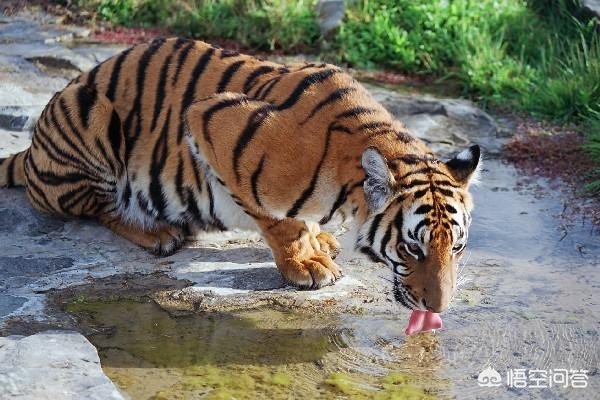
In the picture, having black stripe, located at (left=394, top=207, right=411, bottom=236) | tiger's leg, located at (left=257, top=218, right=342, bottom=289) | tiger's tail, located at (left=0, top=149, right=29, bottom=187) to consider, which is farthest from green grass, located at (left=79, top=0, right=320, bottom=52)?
black stripe, located at (left=394, top=207, right=411, bottom=236)

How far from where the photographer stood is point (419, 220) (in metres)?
4.16

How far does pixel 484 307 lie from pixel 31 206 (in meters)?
2.83

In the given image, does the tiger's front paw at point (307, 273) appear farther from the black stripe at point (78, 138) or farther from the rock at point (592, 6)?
the rock at point (592, 6)

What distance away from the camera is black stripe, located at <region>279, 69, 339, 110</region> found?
490 centimetres

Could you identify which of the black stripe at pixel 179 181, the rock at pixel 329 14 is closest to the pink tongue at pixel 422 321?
the black stripe at pixel 179 181

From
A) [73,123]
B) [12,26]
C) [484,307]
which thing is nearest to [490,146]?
[484,307]

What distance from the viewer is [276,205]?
15.9ft

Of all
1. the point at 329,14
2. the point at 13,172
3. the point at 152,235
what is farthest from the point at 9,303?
the point at 329,14

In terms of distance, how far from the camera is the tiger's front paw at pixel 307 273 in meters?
5.03

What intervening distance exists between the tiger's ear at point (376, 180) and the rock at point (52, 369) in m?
1.38

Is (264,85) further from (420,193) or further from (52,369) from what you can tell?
(52,369)

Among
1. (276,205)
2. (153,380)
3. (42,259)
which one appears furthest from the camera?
A: (42,259)

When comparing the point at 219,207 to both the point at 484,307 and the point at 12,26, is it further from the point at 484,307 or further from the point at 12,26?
the point at 12,26

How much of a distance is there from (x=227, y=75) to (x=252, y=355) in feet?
5.64
